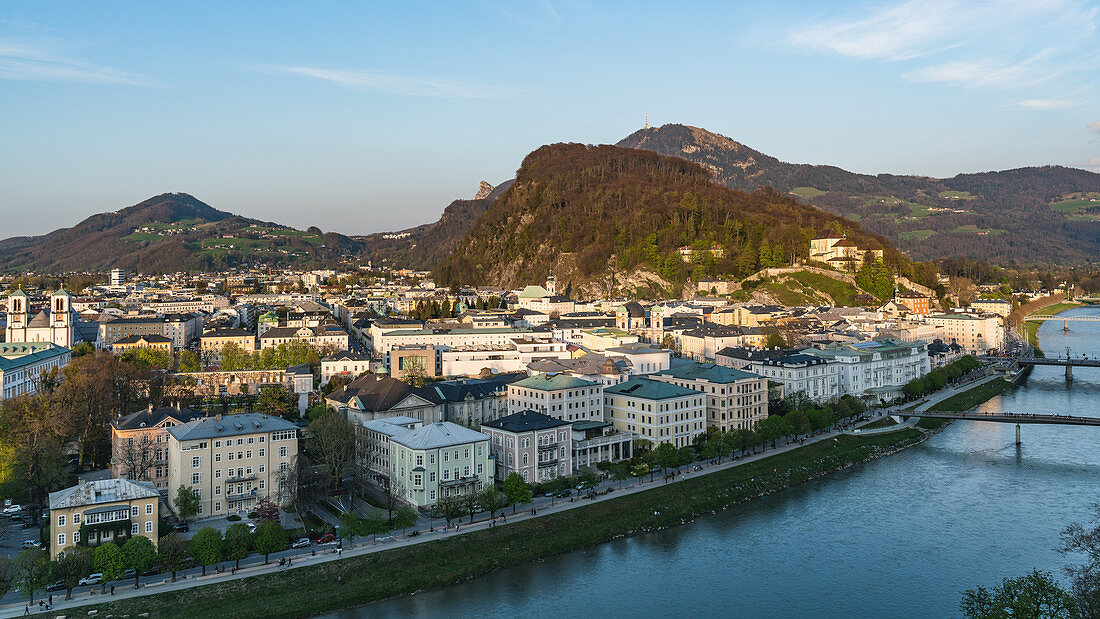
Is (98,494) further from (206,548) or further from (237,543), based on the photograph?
(237,543)

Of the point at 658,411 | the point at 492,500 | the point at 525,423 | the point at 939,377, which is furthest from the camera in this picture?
the point at 939,377

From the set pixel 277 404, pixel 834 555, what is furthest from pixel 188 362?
pixel 834 555

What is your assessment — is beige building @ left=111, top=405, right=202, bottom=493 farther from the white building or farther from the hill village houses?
the white building

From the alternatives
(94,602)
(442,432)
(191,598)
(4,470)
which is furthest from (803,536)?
(4,470)

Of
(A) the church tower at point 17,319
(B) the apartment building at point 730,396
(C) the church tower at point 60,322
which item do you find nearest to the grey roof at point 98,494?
(B) the apartment building at point 730,396

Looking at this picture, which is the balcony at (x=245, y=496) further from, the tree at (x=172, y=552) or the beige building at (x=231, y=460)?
the tree at (x=172, y=552)

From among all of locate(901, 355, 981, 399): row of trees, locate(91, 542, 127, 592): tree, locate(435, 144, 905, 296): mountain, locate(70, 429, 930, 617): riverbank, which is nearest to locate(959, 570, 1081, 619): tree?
locate(70, 429, 930, 617): riverbank
